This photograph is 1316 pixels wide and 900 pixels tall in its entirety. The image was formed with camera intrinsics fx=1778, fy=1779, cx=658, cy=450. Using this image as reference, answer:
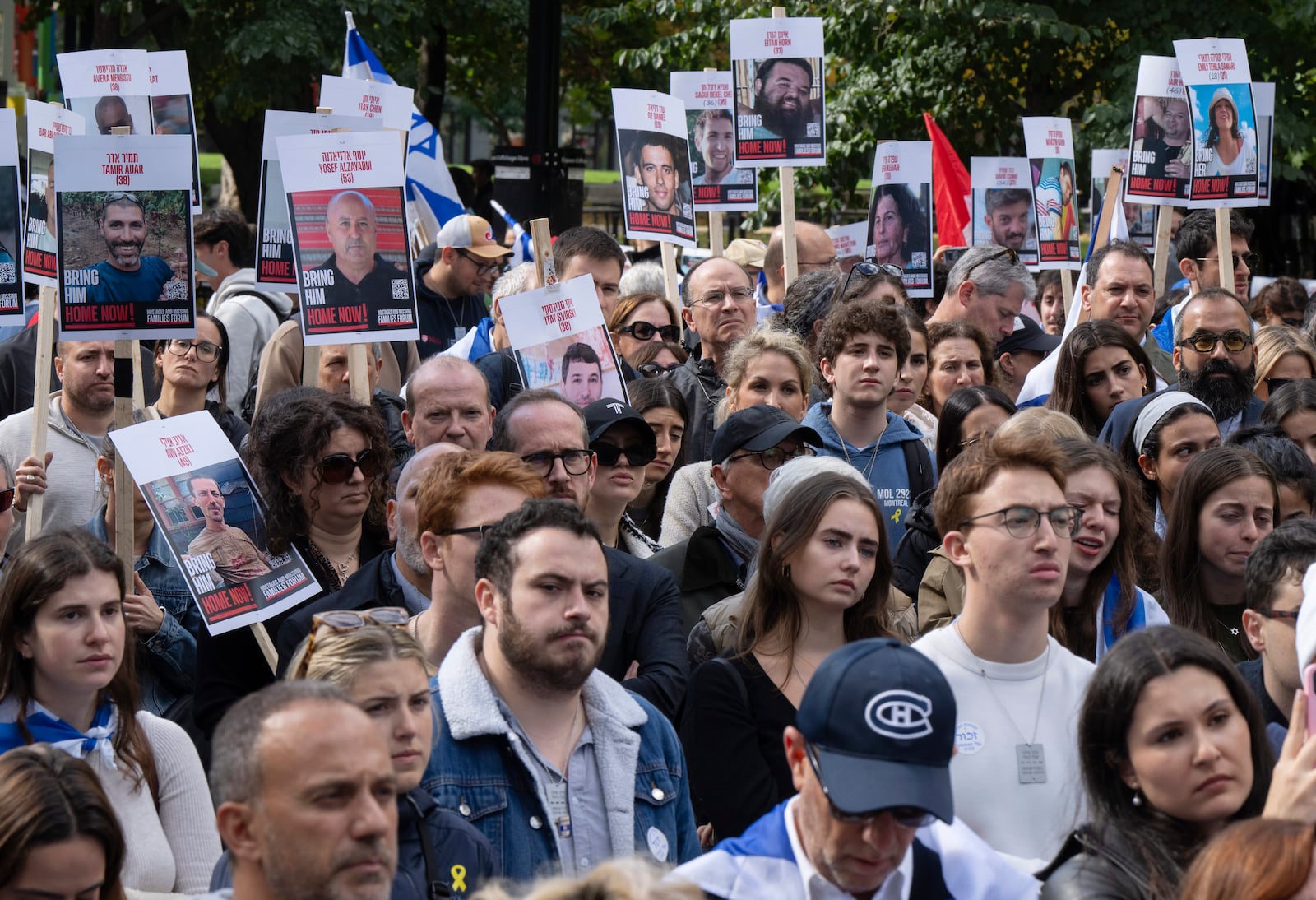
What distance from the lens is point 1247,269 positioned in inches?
422

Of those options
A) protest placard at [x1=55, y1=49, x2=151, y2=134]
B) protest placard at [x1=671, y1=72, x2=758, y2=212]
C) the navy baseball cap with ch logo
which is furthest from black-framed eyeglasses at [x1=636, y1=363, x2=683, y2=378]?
the navy baseball cap with ch logo

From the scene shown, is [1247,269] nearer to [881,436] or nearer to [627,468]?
[881,436]

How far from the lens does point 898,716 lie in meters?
3.24

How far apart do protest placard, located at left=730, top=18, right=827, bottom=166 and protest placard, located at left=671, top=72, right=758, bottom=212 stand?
498mm

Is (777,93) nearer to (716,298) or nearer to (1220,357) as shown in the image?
(716,298)

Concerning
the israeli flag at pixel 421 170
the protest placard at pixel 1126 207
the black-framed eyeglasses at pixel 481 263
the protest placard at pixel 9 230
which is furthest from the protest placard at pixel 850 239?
the protest placard at pixel 9 230

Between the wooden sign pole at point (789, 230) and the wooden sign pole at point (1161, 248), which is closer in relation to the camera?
the wooden sign pole at point (789, 230)

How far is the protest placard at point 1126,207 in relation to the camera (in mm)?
12024

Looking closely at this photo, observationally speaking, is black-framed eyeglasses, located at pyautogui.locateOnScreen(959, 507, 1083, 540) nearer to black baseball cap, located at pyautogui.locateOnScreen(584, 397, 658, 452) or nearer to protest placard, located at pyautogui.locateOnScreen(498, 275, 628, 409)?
black baseball cap, located at pyautogui.locateOnScreen(584, 397, 658, 452)

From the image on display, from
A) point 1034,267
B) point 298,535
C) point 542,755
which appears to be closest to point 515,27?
point 1034,267

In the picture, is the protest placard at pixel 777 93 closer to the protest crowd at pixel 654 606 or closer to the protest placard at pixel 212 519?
the protest crowd at pixel 654 606

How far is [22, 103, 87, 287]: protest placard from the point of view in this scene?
673 centimetres

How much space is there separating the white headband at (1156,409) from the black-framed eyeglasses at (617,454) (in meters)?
1.78

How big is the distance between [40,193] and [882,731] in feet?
16.2
